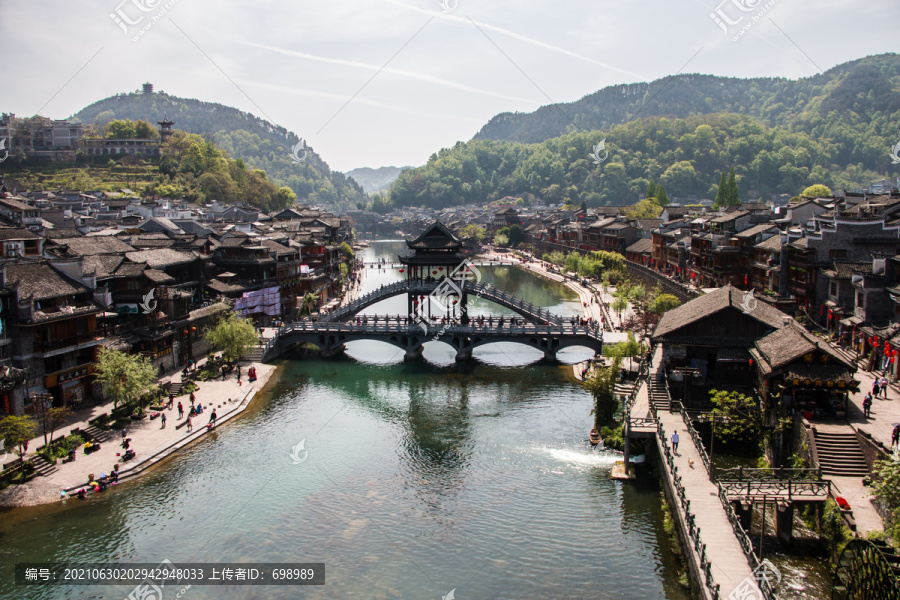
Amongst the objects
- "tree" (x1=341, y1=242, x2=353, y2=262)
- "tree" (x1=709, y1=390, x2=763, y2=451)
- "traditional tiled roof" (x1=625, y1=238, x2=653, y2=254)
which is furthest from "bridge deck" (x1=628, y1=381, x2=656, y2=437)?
"tree" (x1=341, y1=242, x2=353, y2=262)

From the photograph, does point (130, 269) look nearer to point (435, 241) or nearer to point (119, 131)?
point (435, 241)

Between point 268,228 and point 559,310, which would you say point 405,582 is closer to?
point 559,310

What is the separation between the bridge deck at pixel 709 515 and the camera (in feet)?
77.3

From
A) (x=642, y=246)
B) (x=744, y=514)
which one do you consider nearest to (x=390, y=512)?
(x=744, y=514)

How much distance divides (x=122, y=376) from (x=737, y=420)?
3818cm

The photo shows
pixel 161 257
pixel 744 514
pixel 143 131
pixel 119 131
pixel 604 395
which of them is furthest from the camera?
pixel 143 131

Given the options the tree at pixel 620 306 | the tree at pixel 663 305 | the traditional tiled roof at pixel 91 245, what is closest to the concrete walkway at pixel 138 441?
the traditional tiled roof at pixel 91 245

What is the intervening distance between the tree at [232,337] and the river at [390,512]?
30.4 ft

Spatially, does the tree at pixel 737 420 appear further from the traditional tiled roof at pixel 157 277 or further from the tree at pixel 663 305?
the traditional tiled roof at pixel 157 277

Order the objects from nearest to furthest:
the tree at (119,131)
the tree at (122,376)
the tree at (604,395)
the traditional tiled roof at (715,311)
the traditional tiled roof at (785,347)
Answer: the traditional tiled roof at (785,347), the traditional tiled roof at (715,311), the tree at (604,395), the tree at (122,376), the tree at (119,131)

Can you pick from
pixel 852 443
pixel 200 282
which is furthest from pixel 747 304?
pixel 200 282

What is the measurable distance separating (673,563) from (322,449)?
888 inches

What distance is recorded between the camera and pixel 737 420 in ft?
120

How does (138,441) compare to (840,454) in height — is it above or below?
below
